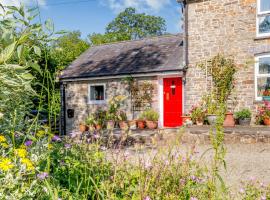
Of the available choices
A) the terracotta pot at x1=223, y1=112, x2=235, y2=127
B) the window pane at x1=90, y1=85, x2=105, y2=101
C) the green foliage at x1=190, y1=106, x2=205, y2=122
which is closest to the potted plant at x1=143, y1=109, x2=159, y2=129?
the green foliage at x1=190, y1=106, x2=205, y2=122

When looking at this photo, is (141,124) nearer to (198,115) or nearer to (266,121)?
(198,115)

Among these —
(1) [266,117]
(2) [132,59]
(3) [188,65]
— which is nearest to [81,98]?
(2) [132,59]

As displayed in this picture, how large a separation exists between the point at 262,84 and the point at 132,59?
689 centimetres

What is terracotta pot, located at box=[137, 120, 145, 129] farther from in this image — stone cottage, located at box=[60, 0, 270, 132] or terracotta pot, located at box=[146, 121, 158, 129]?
stone cottage, located at box=[60, 0, 270, 132]

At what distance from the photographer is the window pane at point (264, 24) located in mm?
12355

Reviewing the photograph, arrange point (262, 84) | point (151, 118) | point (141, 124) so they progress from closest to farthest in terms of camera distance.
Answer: point (262, 84) → point (151, 118) → point (141, 124)

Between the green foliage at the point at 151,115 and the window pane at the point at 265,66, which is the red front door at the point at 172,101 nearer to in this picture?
the green foliage at the point at 151,115

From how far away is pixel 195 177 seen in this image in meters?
3.35

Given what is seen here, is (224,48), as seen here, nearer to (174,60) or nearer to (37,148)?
(174,60)

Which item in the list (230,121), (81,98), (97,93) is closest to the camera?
(230,121)

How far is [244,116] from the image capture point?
1198 cm

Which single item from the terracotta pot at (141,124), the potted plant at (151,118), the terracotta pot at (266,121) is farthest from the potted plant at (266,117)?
the terracotta pot at (141,124)

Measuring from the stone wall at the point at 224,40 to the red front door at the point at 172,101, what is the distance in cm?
91

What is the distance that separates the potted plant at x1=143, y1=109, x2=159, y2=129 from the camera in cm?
1382
